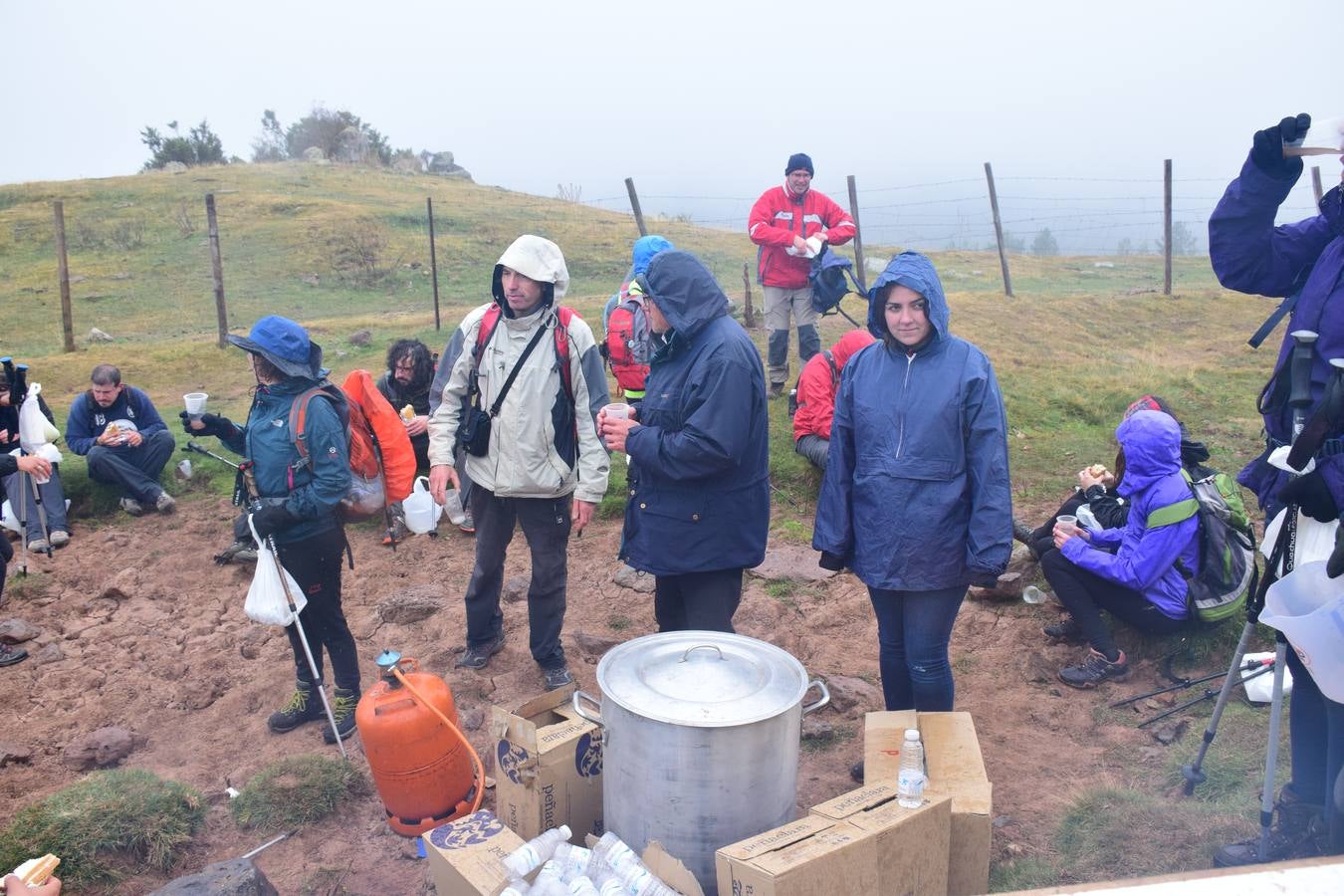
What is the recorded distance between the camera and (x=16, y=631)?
5.61 meters

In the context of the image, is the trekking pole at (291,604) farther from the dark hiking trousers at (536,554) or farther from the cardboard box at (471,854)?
the cardboard box at (471,854)

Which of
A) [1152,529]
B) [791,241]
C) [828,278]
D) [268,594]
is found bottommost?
[268,594]

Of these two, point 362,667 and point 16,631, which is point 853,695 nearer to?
point 362,667

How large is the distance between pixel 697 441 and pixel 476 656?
7.20 feet

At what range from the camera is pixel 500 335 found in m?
4.43

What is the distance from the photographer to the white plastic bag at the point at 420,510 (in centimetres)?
685

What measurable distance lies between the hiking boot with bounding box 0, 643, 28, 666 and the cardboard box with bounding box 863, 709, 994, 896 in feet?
16.2

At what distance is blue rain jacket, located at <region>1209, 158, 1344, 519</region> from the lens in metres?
2.82

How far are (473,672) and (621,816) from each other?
220 cm

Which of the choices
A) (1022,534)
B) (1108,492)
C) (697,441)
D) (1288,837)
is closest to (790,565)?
(1022,534)

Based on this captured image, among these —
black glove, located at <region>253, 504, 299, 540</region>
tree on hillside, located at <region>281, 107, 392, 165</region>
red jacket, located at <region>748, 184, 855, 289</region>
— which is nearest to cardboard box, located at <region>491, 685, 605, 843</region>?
black glove, located at <region>253, 504, 299, 540</region>

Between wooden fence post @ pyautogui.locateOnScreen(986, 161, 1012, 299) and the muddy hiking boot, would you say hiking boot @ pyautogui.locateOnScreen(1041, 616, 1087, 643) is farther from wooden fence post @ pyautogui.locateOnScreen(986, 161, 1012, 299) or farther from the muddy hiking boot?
wooden fence post @ pyautogui.locateOnScreen(986, 161, 1012, 299)

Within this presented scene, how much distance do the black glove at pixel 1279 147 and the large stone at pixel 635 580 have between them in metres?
4.02

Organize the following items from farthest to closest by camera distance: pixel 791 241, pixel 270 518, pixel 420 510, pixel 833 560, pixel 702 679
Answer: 1. pixel 791 241
2. pixel 420 510
3. pixel 270 518
4. pixel 833 560
5. pixel 702 679
